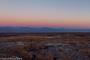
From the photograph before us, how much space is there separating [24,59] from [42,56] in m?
0.72

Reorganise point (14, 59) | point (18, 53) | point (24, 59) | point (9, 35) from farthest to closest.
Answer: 1. point (9, 35)
2. point (18, 53)
3. point (24, 59)
4. point (14, 59)

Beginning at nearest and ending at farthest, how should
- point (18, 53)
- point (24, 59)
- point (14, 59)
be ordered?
1. point (14, 59)
2. point (24, 59)
3. point (18, 53)

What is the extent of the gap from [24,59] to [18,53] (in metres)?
0.73

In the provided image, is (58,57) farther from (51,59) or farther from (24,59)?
(24,59)

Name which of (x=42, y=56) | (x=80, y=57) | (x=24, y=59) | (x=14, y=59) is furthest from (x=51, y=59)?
(x=14, y=59)

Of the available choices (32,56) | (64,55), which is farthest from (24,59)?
(64,55)

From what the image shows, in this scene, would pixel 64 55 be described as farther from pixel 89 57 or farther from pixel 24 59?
pixel 24 59

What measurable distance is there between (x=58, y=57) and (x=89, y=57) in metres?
1.52

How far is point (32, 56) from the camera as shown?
887 centimetres

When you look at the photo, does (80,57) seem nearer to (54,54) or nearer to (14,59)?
(54,54)

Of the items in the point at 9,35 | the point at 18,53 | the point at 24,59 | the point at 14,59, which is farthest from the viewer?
the point at 9,35

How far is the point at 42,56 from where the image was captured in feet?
28.7

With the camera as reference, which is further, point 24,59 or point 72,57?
point 72,57

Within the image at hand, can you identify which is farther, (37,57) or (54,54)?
(54,54)
